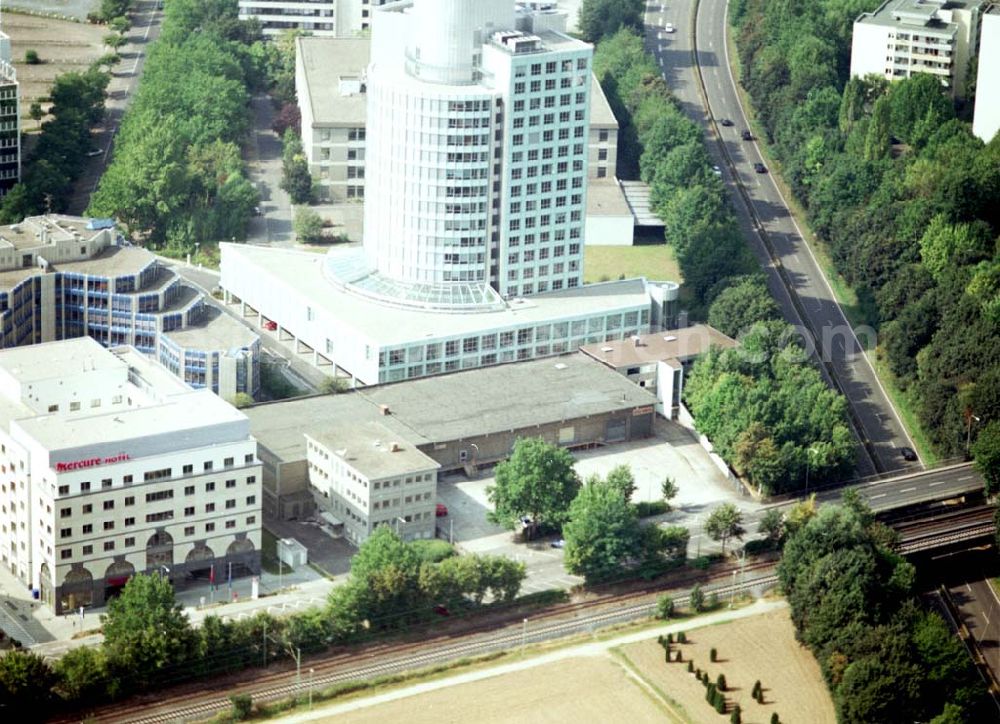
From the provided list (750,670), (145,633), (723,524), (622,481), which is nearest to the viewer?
(145,633)

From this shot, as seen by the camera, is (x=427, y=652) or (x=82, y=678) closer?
(x=82, y=678)

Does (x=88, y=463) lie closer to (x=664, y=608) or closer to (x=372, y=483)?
(x=372, y=483)

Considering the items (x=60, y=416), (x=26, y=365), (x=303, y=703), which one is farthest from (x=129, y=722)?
(x=26, y=365)

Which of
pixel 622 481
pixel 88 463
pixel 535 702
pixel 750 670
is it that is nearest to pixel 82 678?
pixel 88 463

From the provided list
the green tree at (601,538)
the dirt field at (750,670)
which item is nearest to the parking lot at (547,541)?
the green tree at (601,538)

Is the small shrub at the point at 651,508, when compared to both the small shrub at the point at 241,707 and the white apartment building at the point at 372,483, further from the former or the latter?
the small shrub at the point at 241,707

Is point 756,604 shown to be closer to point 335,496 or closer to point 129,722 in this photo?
point 335,496

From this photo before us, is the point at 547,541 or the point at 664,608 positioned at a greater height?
the point at 547,541
